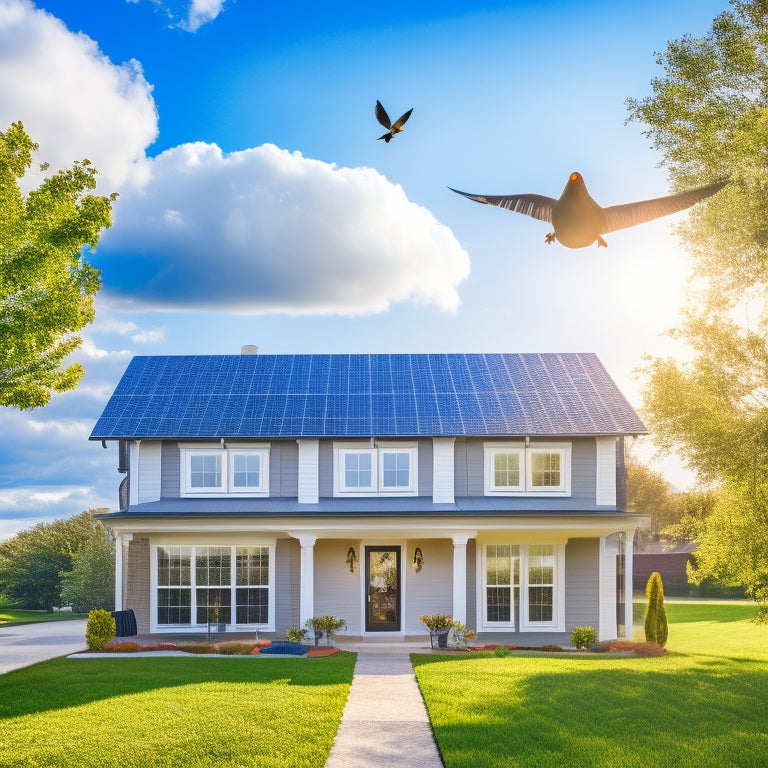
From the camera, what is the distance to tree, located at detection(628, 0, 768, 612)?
60.5 feet

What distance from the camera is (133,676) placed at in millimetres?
15633

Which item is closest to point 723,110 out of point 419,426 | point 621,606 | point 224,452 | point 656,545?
point 419,426

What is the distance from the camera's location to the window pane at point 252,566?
73.7 ft

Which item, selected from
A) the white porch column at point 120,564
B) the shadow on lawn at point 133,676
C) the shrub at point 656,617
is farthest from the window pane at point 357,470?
the shrub at point 656,617

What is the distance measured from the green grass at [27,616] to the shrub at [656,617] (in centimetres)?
2033

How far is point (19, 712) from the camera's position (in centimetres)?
1286

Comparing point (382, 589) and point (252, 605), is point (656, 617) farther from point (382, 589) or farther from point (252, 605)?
point (252, 605)

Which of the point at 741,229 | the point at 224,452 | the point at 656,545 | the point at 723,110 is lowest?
the point at 656,545

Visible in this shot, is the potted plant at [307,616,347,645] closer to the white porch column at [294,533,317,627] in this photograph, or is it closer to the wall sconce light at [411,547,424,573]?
the white porch column at [294,533,317,627]

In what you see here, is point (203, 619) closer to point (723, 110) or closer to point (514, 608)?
point (514, 608)

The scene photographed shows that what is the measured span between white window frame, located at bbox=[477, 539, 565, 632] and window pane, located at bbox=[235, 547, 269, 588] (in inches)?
216

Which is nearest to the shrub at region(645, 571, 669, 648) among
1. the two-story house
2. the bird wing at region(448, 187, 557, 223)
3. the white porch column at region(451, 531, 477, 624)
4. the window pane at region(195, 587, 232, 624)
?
the two-story house

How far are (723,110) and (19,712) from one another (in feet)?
57.5

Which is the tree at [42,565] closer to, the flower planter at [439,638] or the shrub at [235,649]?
the shrub at [235,649]
